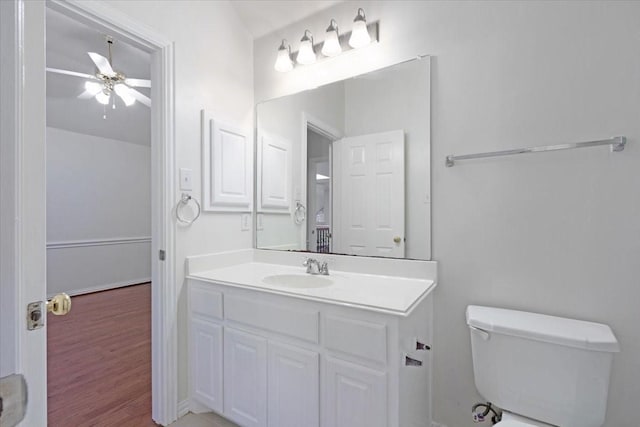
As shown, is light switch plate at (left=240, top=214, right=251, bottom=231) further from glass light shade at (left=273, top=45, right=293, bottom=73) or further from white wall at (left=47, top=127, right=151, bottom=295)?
white wall at (left=47, top=127, right=151, bottom=295)

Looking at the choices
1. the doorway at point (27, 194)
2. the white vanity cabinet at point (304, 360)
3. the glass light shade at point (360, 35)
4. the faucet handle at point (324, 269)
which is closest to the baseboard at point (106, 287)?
the white vanity cabinet at point (304, 360)

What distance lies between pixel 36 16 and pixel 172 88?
1.19 meters

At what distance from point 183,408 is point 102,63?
2453mm

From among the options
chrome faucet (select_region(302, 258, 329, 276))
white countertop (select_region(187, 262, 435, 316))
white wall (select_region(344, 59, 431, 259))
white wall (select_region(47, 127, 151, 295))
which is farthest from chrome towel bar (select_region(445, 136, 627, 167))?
white wall (select_region(47, 127, 151, 295))

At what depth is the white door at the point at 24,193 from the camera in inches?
20.3

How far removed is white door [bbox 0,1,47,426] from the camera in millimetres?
515

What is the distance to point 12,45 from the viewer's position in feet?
1.71

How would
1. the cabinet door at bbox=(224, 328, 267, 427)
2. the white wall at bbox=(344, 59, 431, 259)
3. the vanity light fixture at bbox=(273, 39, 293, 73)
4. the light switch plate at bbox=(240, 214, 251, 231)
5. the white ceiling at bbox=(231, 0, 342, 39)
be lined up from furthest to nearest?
the light switch plate at bbox=(240, 214, 251, 231)
the vanity light fixture at bbox=(273, 39, 293, 73)
the white ceiling at bbox=(231, 0, 342, 39)
the white wall at bbox=(344, 59, 431, 259)
the cabinet door at bbox=(224, 328, 267, 427)

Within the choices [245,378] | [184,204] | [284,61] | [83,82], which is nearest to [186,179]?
[184,204]

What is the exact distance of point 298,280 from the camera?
1820mm

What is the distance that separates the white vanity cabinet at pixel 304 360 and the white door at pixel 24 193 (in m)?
0.89

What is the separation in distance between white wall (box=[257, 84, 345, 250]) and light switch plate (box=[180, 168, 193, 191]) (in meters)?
0.60

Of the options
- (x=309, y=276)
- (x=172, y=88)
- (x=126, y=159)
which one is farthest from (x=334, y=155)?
(x=126, y=159)

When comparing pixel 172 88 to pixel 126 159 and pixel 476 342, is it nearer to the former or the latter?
pixel 476 342
